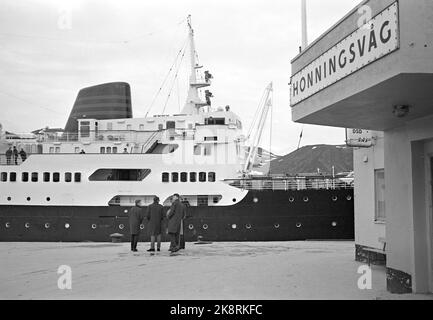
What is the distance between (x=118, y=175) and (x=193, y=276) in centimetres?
1360

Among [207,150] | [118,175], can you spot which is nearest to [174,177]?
[207,150]

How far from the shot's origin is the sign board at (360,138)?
9.88 metres

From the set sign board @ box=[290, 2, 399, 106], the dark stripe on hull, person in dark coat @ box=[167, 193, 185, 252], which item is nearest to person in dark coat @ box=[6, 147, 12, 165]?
the dark stripe on hull

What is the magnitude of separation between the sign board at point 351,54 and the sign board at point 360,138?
3.07 meters

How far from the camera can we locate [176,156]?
20.8m

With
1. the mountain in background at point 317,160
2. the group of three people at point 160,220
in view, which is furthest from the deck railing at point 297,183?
the mountain in background at point 317,160

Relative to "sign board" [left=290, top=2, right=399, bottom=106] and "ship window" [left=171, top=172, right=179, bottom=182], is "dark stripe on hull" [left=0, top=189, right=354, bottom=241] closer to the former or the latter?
"ship window" [left=171, top=172, right=179, bottom=182]

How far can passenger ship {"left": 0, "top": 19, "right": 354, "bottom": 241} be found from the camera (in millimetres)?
19156

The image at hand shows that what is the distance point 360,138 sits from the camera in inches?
393

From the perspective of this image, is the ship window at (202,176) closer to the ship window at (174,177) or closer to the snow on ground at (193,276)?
the ship window at (174,177)

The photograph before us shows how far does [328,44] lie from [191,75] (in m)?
18.7

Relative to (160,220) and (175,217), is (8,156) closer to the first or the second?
(160,220)
